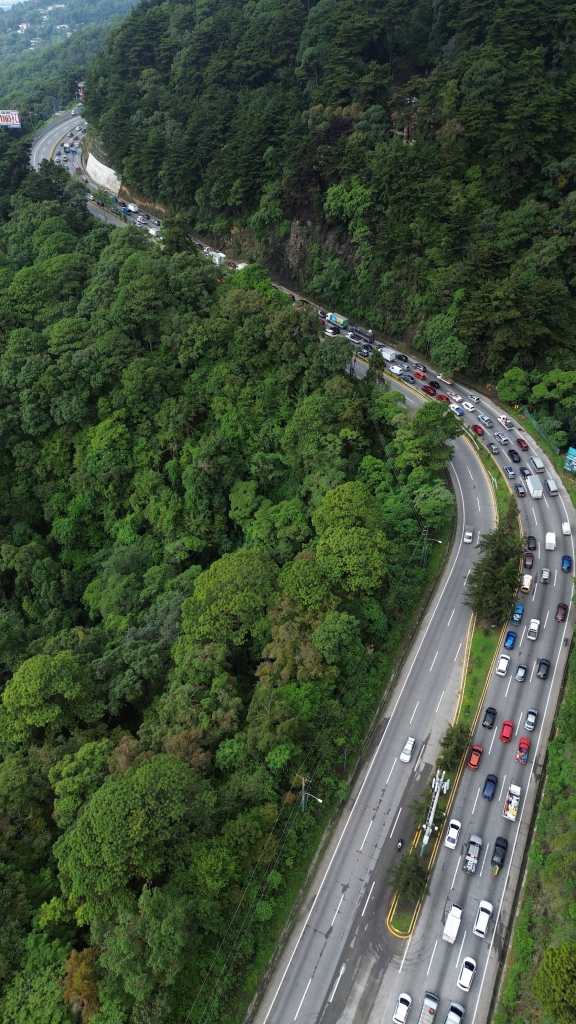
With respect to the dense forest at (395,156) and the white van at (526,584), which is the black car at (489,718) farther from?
the dense forest at (395,156)

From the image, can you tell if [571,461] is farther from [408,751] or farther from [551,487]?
[408,751]

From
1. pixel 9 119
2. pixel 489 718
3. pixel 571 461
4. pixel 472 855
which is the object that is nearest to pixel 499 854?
pixel 472 855

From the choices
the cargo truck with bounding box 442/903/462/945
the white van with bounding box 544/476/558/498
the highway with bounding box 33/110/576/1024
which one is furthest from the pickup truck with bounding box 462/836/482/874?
the white van with bounding box 544/476/558/498

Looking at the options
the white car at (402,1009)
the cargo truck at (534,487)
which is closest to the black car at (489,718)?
the white car at (402,1009)

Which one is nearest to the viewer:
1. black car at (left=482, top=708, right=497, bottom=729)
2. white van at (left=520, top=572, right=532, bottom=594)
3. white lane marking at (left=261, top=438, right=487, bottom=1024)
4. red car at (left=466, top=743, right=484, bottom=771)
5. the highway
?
the highway

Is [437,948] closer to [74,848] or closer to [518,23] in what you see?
[74,848]

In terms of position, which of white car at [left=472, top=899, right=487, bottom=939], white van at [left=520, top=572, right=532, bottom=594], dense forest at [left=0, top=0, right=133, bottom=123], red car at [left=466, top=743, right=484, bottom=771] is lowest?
white car at [left=472, top=899, right=487, bottom=939]

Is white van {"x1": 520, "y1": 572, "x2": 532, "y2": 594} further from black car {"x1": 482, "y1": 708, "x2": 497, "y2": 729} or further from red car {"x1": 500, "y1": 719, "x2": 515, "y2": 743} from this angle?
red car {"x1": 500, "y1": 719, "x2": 515, "y2": 743}
